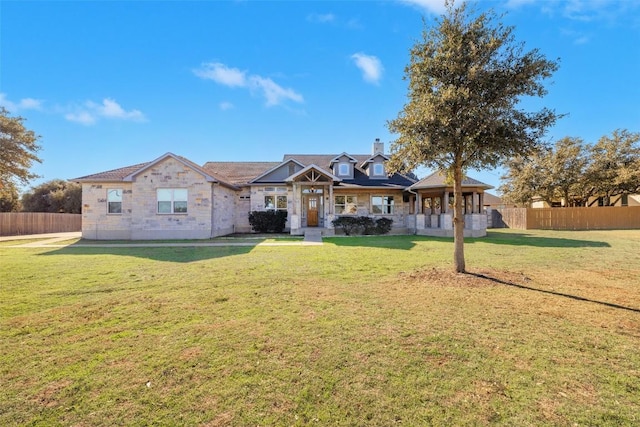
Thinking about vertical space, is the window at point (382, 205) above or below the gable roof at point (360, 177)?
below

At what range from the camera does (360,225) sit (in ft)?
70.4

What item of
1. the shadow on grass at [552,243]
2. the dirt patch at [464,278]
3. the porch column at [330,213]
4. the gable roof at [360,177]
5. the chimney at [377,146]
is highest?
the chimney at [377,146]

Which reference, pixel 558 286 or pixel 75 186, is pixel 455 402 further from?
pixel 75 186

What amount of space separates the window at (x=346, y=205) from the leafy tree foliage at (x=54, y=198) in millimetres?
35869

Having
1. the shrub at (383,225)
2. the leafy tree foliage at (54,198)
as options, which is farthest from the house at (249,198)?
the leafy tree foliage at (54,198)

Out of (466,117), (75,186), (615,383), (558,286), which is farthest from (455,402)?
(75,186)

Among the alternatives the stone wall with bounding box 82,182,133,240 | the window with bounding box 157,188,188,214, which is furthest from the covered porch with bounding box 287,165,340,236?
the stone wall with bounding box 82,182,133,240

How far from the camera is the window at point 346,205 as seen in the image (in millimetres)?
23000

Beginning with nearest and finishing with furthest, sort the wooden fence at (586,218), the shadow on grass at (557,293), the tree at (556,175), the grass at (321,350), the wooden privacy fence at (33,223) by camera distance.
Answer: the grass at (321,350) → the shadow on grass at (557,293) → the wooden privacy fence at (33,223) → the wooden fence at (586,218) → the tree at (556,175)

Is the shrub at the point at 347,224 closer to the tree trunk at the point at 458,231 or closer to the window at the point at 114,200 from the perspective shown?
the tree trunk at the point at 458,231

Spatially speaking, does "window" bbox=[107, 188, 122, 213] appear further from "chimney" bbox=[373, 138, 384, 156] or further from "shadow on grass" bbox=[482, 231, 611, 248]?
"shadow on grass" bbox=[482, 231, 611, 248]

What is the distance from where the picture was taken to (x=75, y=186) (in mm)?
39375

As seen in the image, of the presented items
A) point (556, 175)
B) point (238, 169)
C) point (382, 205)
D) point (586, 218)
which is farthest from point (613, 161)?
point (238, 169)

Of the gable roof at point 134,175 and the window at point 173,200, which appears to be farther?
the window at point 173,200
